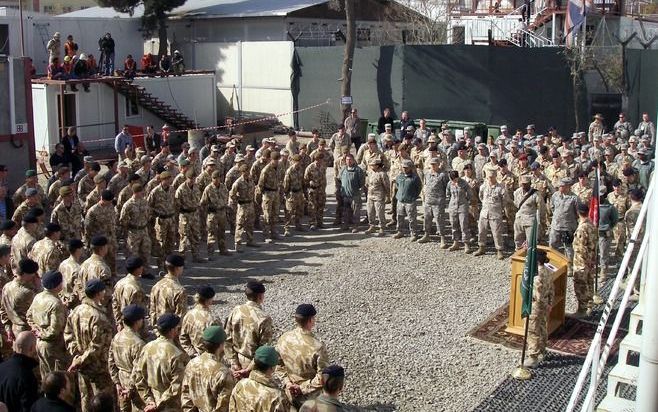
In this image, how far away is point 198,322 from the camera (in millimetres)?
7973

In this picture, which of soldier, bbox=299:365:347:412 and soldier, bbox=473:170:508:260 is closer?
soldier, bbox=299:365:347:412

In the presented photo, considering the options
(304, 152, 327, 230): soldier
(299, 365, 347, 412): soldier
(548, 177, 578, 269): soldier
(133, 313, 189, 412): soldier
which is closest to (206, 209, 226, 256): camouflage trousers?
(304, 152, 327, 230): soldier

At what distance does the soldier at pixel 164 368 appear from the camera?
701 cm

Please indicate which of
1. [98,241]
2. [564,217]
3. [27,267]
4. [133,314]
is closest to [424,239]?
[564,217]

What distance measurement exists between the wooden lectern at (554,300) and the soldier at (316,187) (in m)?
6.39

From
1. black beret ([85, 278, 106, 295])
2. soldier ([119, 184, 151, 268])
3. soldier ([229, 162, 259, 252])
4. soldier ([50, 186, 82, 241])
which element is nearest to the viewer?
black beret ([85, 278, 106, 295])

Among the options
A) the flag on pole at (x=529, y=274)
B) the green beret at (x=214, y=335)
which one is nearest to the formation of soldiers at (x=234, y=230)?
the green beret at (x=214, y=335)

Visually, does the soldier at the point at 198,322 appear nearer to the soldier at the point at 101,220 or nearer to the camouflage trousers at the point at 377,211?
the soldier at the point at 101,220

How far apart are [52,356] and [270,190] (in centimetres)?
796

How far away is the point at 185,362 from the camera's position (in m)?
7.09

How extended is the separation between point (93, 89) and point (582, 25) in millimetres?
16520

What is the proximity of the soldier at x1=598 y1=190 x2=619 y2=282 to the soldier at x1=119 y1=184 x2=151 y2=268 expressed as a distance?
7.49m

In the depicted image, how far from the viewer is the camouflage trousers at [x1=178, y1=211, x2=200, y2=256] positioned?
1431 centimetres

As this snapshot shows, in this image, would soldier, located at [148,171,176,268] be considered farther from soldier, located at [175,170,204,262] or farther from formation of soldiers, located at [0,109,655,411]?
soldier, located at [175,170,204,262]
